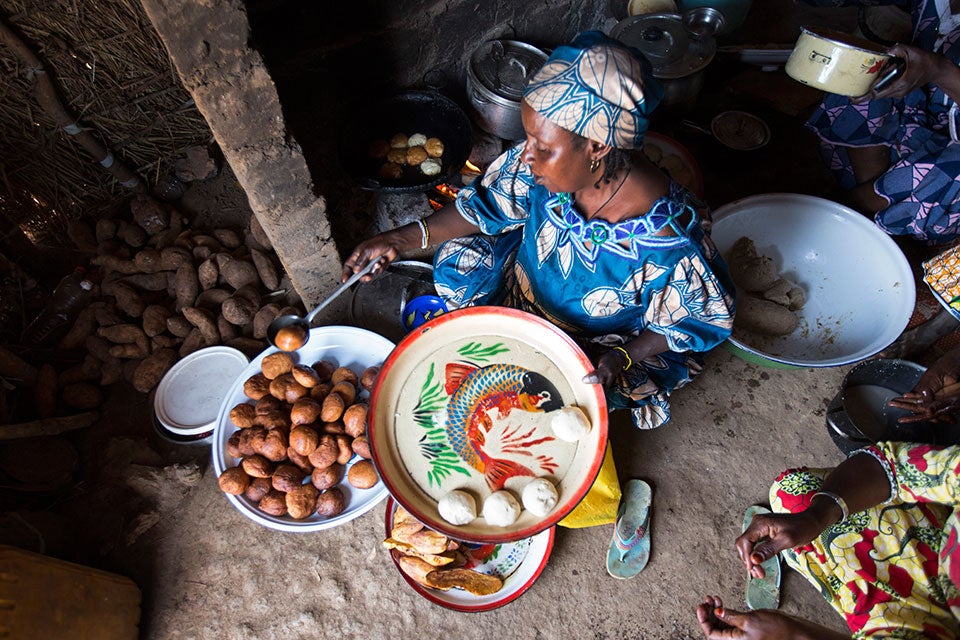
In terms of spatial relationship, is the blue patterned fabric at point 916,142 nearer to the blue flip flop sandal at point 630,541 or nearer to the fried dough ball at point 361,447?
the blue flip flop sandal at point 630,541

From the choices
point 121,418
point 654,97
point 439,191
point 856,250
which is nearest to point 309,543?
point 121,418

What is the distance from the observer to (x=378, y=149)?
2.98 metres

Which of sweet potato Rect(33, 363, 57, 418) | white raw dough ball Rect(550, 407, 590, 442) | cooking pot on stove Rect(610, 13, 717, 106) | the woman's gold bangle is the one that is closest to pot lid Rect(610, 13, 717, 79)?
cooking pot on stove Rect(610, 13, 717, 106)

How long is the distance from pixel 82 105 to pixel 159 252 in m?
0.77

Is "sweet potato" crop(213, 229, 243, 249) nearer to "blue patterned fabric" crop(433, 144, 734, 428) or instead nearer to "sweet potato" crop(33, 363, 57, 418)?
"sweet potato" crop(33, 363, 57, 418)

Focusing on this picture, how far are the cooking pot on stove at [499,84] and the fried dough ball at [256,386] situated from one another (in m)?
1.79

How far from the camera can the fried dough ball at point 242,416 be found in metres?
2.31

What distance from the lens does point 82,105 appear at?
2.73 m

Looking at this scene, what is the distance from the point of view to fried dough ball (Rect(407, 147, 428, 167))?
2.94m

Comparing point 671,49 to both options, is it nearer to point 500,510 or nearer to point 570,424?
A: point 570,424

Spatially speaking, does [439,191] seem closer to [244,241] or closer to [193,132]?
[244,241]

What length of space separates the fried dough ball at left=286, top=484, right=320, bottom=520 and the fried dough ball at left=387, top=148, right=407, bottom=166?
167 centimetres

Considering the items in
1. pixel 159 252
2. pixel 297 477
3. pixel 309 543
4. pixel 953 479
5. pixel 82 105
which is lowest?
pixel 309 543

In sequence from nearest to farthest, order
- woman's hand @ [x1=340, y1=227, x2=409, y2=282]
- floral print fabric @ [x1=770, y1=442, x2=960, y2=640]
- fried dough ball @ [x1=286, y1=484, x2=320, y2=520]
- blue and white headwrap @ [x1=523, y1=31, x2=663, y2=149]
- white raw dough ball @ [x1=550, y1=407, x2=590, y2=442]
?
blue and white headwrap @ [x1=523, y1=31, x2=663, y2=149]
floral print fabric @ [x1=770, y1=442, x2=960, y2=640]
white raw dough ball @ [x1=550, y1=407, x2=590, y2=442]
woman's hand @ [x1=340, y1=227, x2=409, y2=282]
fried dough ball @ [x1=286, y1=484, x2=320, y2=520]
